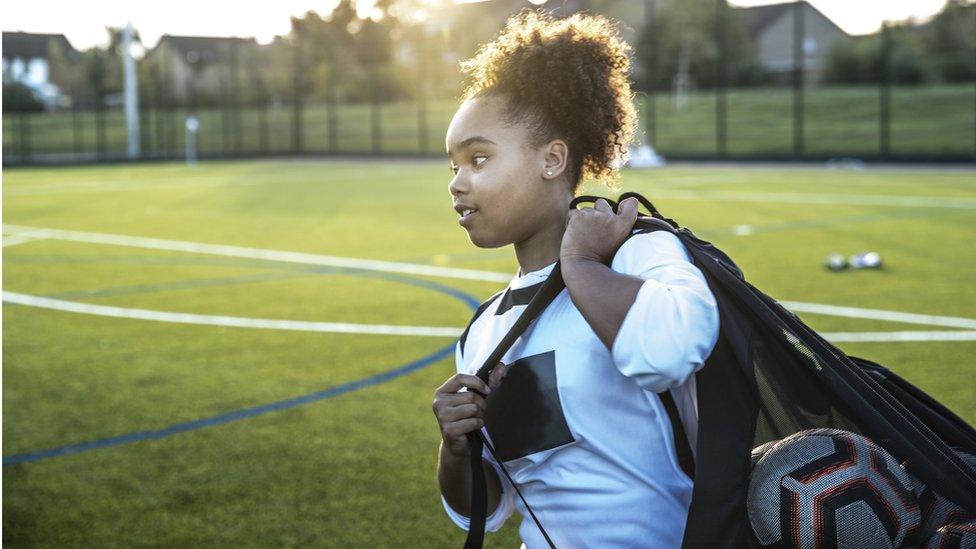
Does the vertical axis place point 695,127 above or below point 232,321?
above

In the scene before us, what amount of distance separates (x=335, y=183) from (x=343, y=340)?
18.1 meters

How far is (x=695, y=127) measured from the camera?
3297 centimetres

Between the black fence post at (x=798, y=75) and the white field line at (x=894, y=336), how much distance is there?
78.4 feet

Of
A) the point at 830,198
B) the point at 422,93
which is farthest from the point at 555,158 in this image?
the point at 422,93

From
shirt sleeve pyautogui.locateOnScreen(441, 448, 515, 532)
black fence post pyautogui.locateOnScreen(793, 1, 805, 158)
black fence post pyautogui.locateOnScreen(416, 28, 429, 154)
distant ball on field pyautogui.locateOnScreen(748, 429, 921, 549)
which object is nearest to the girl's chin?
shirt sleeve pyautogui.locateOnScreen(441, 448, 515, 532)

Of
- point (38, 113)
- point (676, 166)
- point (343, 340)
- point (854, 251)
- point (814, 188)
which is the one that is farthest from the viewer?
point (38, 113)

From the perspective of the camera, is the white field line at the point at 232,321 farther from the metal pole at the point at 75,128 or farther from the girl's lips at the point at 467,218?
the metal pole at the point at 75,128

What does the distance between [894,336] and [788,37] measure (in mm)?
28570

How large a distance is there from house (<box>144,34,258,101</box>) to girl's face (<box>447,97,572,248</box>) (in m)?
44.7

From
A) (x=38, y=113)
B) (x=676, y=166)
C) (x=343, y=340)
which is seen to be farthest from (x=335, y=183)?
(x=38, y=113)

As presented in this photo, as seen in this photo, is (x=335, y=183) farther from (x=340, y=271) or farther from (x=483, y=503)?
(x=483, y=503)

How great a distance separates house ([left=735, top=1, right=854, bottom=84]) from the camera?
1270 inches

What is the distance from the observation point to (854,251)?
36.5ft

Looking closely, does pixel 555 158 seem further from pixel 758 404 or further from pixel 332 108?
pixel 332 108
